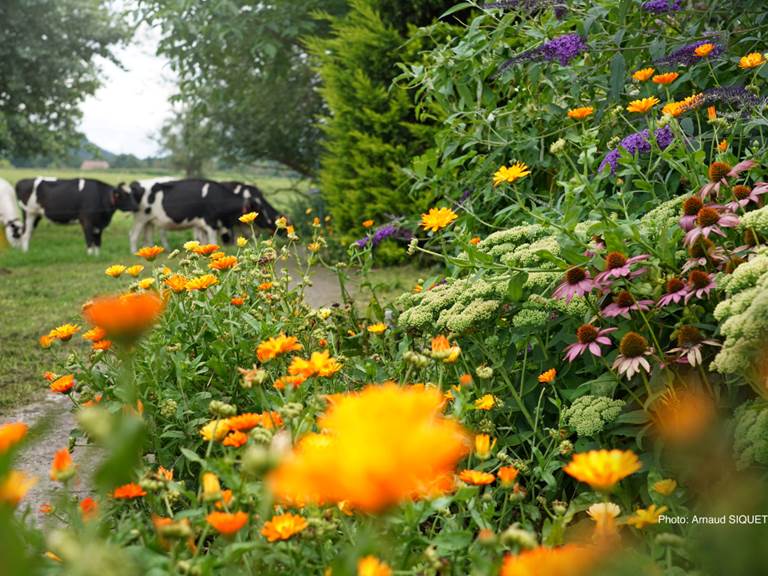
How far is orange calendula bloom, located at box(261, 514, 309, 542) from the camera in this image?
39.5 inches

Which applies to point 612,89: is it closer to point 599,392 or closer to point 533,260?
point 533,260

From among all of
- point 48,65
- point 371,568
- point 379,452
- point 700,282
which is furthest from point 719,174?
point 48,65

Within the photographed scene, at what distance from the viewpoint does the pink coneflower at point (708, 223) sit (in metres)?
1.59

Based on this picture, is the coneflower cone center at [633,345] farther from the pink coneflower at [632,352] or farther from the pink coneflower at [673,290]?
the pink coneflower at [673,290]

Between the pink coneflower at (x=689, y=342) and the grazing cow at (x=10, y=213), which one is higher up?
the pink coneflower at (x=689, y=342)

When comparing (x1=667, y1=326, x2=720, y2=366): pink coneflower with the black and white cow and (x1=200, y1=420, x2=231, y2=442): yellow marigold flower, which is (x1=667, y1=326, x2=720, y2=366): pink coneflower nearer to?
(x1=200, y1=420, x2=231, y2=442): yellow marigold flower

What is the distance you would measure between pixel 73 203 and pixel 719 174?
1068 centimetres

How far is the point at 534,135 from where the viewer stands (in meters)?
2.96

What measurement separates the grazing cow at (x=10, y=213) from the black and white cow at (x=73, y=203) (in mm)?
220

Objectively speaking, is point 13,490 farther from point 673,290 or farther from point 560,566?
point 673,290

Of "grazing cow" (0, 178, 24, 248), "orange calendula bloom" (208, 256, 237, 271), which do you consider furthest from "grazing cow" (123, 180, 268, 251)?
"orange calendula bloom" (208, 256, 237, 271)

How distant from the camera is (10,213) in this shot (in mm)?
10688

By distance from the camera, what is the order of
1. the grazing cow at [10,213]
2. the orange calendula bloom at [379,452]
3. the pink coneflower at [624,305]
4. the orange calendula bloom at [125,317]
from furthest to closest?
the grazing cow at [10,213] < the pink coneflower at [624,305] < the orange calendula bloom at [125,317] < the orange calendula bloom at [379,452]

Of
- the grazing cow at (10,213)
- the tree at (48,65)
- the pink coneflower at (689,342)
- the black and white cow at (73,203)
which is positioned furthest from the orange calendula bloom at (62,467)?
the tree at (48,65)
